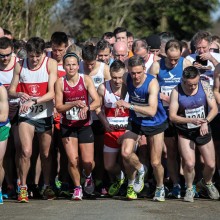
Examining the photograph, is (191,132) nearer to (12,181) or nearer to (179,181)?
(179,181)

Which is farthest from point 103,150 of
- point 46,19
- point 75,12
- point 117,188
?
point 75,12

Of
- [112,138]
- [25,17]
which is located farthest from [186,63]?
[25,17]

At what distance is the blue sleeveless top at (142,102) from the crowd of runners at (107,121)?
0.05 ft

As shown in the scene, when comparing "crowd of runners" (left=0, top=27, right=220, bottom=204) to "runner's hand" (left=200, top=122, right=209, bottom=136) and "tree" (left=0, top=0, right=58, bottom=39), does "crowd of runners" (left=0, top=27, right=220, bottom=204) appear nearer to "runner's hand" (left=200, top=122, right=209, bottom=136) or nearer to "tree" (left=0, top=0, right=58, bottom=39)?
"runner's hand" (left=200, top=122, right=209, bottom=136)

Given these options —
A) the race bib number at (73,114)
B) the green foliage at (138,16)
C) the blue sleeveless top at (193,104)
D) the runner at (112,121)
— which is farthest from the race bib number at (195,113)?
Result: the green foliage at (138,16)

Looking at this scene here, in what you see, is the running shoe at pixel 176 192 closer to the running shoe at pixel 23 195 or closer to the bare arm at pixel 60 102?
the bare arm at pixel 60 102

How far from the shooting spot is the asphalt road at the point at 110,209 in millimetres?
12117

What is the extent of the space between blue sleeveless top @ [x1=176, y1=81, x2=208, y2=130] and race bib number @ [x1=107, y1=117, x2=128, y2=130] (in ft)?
3.23

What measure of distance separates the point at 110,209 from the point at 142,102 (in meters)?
1.87

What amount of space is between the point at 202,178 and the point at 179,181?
0.44m

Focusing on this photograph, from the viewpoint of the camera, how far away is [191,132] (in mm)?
13805

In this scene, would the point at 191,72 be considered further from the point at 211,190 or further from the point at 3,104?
the point at 3,104

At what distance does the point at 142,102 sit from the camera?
1370 cm

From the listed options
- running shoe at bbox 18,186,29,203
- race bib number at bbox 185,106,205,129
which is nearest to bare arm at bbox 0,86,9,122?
running shoe at bbox 18,186,29,203
